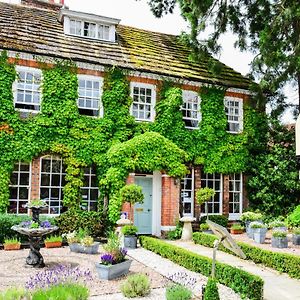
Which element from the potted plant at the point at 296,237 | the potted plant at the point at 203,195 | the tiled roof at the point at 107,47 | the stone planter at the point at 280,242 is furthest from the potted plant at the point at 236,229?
the tiled roof at the point at 107,47

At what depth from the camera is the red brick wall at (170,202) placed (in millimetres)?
17797

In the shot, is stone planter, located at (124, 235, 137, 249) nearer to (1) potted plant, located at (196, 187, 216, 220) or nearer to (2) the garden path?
(2) the garden path

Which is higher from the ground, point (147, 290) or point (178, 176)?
point (178, 176)

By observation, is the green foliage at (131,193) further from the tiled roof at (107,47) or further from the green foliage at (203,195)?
the tiled roof at (107,47)

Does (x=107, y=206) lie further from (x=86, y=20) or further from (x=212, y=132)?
(x=86, y=20)

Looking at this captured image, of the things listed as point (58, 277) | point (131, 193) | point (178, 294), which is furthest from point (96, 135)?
point (178, 294)

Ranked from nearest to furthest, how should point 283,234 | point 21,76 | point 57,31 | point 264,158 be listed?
point 283,234, point 21,76, point 57,31, point 264,158

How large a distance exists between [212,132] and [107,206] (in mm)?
6496

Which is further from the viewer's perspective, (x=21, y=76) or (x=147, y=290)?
(x=21, y=76)

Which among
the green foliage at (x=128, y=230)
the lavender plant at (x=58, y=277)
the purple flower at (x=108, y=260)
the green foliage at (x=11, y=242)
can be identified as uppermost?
the green foliage at (x=128, y=230)

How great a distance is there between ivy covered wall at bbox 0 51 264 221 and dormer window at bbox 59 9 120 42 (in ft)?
9.56

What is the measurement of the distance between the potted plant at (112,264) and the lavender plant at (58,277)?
36 cm

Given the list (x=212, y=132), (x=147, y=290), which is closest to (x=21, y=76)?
(x=212, y=132)

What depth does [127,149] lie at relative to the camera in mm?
16312
